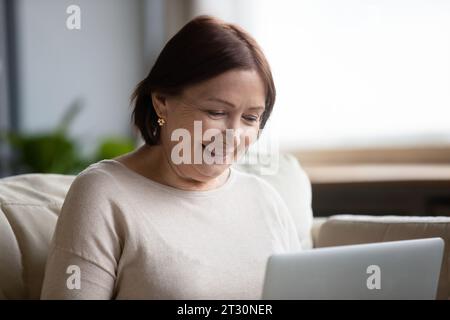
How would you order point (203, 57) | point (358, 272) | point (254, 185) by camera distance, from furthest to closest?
point (254, 185) < point (203, 57) < point (358, 272)

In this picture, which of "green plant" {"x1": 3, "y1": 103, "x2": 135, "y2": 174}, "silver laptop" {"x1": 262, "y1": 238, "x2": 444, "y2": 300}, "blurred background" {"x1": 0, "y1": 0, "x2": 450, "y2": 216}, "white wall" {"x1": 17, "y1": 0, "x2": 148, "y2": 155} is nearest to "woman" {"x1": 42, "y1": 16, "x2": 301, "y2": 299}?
"silver laptop" {"x1": 262, "y1": 238, "x2": 444, "y2": 300}

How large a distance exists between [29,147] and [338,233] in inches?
94.5

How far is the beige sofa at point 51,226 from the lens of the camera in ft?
4.32

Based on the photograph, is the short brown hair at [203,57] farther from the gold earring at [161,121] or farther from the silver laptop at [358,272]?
the silver laptop at [358,272]

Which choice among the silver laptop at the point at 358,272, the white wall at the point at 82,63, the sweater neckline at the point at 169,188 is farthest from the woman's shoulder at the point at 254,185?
the white wall at the point at 82,63

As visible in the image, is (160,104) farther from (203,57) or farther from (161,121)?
(203,57)

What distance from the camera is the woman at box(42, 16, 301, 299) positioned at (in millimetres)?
1188

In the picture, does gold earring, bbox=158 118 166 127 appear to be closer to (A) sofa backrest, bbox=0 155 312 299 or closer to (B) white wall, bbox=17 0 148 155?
(A) sofa backrest, bbox=0 155 312 299

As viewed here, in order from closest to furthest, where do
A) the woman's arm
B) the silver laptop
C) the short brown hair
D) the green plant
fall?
the silver laptop, the woman's arm, the short brown hair, the green plant

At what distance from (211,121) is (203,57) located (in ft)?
0.40

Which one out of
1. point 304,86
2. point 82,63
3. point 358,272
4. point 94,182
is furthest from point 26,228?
point 82,63

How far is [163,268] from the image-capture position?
4.12 ft

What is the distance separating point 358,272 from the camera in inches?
40.1

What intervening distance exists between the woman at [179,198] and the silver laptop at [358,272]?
331 mm
